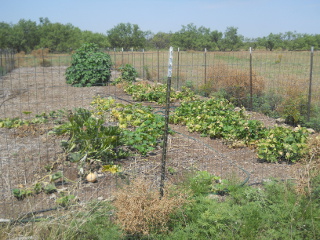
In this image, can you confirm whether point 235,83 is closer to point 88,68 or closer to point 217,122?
point 217,122

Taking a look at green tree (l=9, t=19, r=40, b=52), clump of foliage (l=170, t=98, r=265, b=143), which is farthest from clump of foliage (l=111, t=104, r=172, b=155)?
green tree (l=9, t=19, r=40, b=52)

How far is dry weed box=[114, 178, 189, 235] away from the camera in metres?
3.14

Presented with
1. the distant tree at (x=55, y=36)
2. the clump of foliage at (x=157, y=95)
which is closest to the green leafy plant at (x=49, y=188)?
the clump of foliage at (x=157, y=95)

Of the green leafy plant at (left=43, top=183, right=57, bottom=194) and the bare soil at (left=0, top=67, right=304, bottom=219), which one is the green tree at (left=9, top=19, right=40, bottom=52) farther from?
the green leafy plant at (left=43, top=183, right=57, bottom=194)

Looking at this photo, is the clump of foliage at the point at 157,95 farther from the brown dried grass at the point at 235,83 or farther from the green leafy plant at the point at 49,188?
the green leafy plant at the point at 49,188

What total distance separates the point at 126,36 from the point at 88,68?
166 ft

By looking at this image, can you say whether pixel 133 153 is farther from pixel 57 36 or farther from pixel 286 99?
pixel 57 36

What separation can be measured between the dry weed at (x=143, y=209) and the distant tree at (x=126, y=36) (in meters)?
57.2

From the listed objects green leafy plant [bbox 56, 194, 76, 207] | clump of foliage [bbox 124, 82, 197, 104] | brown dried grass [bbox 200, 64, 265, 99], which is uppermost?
brown dried grass [bbox 200, 64, 265, 99]

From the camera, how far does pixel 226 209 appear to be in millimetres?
3324

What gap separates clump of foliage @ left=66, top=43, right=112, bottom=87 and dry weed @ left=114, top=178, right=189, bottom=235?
8.70 meters

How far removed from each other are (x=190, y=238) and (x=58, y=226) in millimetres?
1243

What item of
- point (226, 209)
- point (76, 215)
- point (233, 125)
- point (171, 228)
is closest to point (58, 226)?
point (76, 215)

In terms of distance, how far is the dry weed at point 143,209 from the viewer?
3143mm
